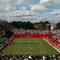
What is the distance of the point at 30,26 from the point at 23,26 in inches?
209

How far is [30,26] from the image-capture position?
19512cm

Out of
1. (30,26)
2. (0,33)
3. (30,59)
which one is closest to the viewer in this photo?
(30,59)

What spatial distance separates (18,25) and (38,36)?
113 meters

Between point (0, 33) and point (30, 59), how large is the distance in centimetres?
6259

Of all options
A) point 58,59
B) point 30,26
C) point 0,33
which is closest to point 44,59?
point 58,59

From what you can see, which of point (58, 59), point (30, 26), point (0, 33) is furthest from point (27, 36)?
point (30, 26)

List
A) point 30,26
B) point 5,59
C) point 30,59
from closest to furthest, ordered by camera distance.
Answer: point 30,59
point 5,59
point 30,26

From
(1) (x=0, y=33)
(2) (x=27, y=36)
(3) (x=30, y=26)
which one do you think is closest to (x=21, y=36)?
(2) (x=27, y=36)

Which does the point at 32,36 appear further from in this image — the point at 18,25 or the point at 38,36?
the point at 18,25

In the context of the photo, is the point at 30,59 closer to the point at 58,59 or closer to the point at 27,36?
the point at 58,59

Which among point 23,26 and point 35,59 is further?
point 23,26

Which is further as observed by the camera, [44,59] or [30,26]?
[30,26]

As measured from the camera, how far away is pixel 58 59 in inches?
933

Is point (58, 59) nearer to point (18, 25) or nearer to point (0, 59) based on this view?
point (0, 59)
